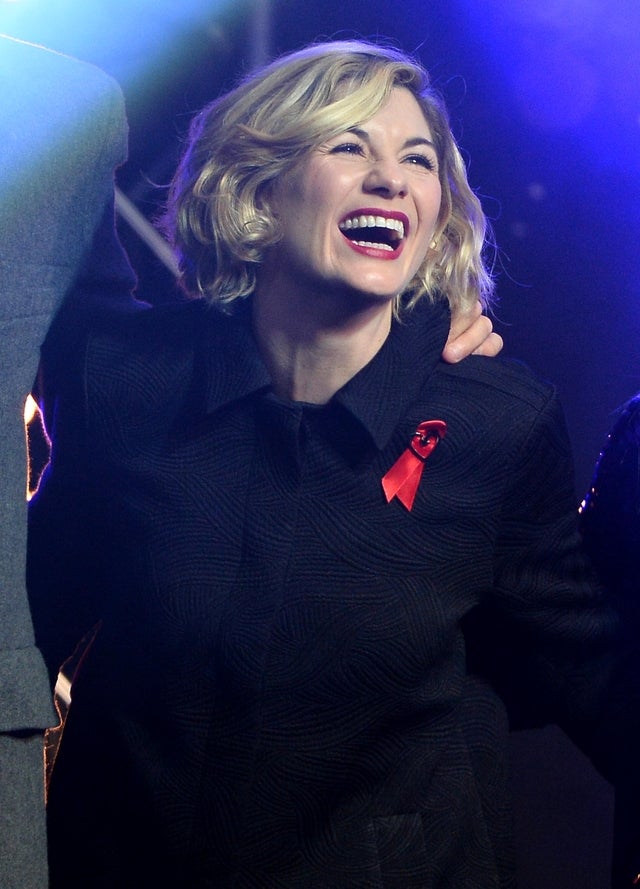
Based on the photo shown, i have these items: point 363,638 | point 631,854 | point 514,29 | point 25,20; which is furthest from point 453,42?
point 631,854

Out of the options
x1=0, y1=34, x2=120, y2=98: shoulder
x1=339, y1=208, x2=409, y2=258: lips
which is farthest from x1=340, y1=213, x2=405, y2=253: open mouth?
x1=0, y1=34, x2=120, y2=98: shoulder

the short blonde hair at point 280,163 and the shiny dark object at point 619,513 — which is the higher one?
the short blonde hair at point 280,163

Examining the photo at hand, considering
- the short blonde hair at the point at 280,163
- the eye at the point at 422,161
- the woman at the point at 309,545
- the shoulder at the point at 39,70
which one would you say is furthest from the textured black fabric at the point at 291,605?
the shoulder at the point at 39,70

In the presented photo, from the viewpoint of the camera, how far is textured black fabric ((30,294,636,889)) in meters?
1.33

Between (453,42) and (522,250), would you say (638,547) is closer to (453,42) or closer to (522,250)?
(522,250)

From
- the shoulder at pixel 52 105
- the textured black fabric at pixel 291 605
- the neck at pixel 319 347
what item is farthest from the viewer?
the neck at pixel 319 347

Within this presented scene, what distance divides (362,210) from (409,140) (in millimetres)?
160

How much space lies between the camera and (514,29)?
1.92m

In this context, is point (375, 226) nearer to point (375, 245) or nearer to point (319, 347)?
point (375, 245)

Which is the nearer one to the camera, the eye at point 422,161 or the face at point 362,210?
the face at point 362,210

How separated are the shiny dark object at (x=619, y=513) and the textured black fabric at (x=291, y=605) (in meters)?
0.04

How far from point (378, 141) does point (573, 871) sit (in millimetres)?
1631

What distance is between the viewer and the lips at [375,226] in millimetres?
1419

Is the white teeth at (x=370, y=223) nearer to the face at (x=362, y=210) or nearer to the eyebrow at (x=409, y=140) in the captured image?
the face at (x=362, y=210)
